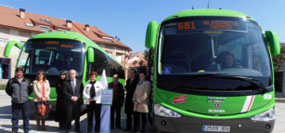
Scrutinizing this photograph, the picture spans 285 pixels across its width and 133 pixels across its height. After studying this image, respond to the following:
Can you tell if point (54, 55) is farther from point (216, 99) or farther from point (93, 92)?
point (216, 99)

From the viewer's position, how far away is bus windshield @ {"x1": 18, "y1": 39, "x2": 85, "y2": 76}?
845cm

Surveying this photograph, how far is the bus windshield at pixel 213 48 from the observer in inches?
191

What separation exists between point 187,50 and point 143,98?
5.86ft

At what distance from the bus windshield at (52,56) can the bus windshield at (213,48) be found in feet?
Result: 13.9

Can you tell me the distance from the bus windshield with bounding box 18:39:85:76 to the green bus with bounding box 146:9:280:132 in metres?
4.07

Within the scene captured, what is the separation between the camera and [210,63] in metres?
4.88

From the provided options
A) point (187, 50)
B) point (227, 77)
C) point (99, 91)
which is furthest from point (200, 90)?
point (99, 91)

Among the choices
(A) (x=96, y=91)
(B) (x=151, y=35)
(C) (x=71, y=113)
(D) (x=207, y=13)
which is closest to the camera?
(B) (x=151, y=35)

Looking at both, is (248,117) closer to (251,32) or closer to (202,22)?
(251,32)

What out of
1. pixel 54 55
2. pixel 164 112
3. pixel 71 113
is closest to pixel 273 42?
pixel 164 112

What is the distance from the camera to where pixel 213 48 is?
5.02 m

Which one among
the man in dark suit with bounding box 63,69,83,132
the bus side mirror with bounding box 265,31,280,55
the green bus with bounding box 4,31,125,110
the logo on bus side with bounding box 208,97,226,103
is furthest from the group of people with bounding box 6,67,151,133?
the bus side mirror with bounding box 265,31,280,55

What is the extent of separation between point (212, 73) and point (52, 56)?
19.9ft

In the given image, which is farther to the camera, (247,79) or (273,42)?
(273,42)
